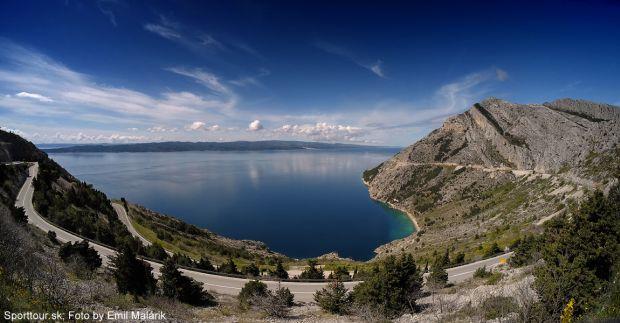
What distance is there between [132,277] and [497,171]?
422ft

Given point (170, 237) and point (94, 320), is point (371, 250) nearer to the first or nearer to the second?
point (170, 237)

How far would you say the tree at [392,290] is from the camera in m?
17.6

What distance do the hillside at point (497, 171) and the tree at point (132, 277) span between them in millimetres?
35627

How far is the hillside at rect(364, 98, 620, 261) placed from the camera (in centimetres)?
5344

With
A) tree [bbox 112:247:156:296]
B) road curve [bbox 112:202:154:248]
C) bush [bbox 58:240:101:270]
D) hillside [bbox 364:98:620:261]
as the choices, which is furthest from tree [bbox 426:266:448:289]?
road curve [bbox 112:202:154:248]

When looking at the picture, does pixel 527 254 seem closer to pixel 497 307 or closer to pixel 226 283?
pixel 497 307

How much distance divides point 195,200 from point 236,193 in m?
22.0

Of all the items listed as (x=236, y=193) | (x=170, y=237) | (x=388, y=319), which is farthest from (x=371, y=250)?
(x=236, y=193)

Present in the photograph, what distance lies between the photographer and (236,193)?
5620 inches

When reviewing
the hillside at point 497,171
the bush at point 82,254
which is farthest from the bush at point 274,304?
the hillside at point 497,171

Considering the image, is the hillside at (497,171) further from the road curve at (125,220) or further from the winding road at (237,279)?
the road curve at (125,220)

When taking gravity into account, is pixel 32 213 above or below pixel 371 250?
above

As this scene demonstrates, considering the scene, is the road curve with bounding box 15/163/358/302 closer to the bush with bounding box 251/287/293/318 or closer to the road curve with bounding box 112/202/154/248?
the bush with bounding box 251/287/293/318

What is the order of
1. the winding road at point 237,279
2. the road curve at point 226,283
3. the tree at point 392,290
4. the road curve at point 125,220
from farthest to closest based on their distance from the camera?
1. the road curve at point 125,220
2. the winding road at point 237,279
3. the road curve at point 226,283
4. the tree at point 392,290
